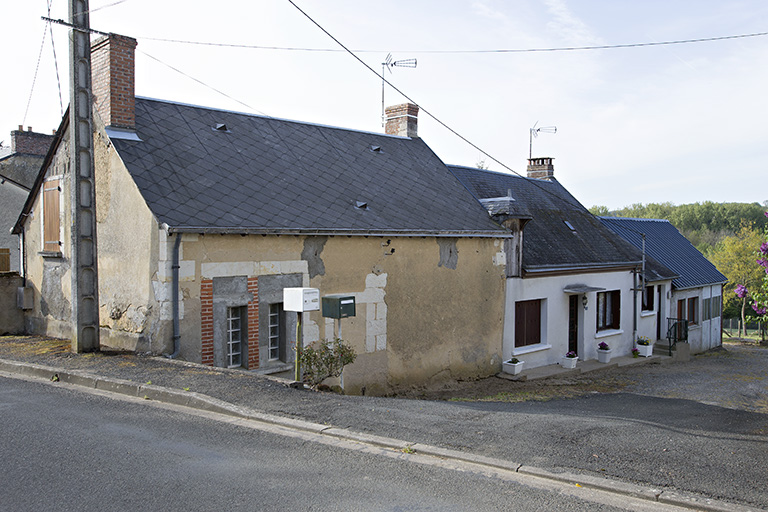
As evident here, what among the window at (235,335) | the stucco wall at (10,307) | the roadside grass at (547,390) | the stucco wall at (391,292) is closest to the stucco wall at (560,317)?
the stucco wall at (391,292)

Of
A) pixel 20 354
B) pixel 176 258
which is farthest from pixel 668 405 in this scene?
pixel 20 354

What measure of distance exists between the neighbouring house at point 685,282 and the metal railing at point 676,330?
4cm

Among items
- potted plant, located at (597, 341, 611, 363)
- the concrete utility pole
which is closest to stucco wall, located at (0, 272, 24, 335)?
the concrete utility pole

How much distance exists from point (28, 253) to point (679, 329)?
21.3 m

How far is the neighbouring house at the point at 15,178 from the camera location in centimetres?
1773

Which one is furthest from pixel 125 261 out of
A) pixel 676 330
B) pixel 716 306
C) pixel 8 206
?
pixel 716 306

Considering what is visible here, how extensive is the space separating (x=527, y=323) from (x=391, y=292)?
203 inches

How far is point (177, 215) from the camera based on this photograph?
31.5 feet

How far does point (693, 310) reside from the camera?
24.2 meters

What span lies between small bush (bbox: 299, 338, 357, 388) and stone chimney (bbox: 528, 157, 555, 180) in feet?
51.4

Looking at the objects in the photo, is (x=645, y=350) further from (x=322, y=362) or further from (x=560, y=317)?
(x=322, y=362)

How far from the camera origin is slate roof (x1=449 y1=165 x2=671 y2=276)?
16.1m

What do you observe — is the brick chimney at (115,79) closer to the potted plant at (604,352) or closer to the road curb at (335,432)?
the road curb at (335,432)

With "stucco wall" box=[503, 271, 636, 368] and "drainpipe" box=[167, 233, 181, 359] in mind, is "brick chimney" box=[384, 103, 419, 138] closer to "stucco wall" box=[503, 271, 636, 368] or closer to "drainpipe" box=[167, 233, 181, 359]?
"stucco wall" box=[503, 271, 636, 368]
